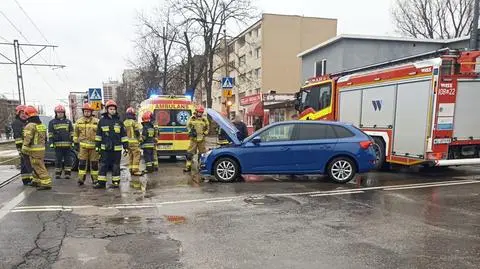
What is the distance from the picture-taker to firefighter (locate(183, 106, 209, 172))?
11570mm

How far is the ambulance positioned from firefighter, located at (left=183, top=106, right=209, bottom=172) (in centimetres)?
243

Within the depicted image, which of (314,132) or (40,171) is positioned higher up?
(314,132)

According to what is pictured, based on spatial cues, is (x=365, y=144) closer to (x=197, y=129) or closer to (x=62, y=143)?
(x=197, y=129)

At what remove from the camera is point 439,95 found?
30.9ft

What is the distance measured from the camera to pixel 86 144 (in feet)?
29.6

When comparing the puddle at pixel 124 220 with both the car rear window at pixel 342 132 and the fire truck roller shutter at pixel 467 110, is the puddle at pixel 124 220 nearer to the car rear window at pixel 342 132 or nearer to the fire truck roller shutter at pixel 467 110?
the car rear window at pixel 342 132

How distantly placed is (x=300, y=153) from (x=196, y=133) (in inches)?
137

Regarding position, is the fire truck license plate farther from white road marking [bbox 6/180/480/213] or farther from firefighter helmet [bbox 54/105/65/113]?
firefighter helmet [bbox 54/105/65/113]

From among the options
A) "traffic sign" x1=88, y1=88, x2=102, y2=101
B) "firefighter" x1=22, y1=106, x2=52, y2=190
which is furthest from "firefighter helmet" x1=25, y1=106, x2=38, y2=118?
"traffic sign" x1=88, y1=88, x2=102, y2=101

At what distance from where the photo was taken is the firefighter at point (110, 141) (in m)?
8.81

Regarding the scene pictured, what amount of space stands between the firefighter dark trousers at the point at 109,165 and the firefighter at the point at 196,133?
2876 mm

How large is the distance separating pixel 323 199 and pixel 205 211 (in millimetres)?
2341

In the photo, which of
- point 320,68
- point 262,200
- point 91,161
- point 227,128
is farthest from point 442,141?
point 320,68

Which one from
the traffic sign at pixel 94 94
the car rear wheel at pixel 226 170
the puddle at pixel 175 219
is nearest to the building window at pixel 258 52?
the traffic sign at pixel 94 94
